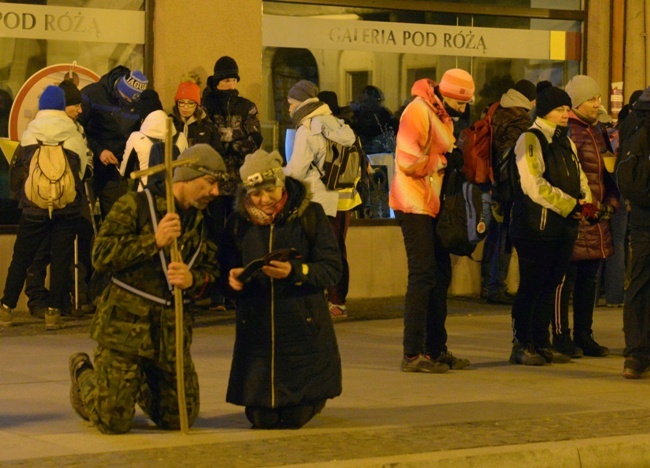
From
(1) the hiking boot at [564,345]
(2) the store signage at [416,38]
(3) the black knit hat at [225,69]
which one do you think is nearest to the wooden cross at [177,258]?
(1) the hiking boot at [564,345]

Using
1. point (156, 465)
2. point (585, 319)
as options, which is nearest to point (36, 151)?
point (585, 319)

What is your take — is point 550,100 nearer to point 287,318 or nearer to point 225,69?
point 287,318

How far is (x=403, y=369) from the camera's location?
9812mm

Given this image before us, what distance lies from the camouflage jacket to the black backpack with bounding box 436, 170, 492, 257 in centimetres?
249

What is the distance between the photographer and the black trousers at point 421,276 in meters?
9.57

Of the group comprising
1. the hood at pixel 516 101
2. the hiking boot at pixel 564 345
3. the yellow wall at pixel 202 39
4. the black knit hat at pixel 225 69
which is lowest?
the hiking boot at pixel 564 345

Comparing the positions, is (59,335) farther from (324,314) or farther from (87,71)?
(324,314)

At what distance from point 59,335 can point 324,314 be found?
4289 millimetres

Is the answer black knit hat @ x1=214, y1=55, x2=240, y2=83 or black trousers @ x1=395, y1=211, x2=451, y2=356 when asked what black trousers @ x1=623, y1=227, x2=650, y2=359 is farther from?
black knit hat @ x1=214, y1=55, x2=240, y2=83

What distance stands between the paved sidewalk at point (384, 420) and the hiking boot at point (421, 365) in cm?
8

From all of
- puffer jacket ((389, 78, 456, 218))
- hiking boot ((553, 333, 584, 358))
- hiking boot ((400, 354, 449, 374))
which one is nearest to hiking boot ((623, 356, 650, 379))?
hiking boot ((553, 333, 584, 358))

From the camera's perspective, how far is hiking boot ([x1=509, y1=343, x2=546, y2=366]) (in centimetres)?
1019

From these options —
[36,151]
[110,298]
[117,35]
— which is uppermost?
[117,35]

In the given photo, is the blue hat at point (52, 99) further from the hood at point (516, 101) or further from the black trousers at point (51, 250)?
the hood at point (516, 101)
